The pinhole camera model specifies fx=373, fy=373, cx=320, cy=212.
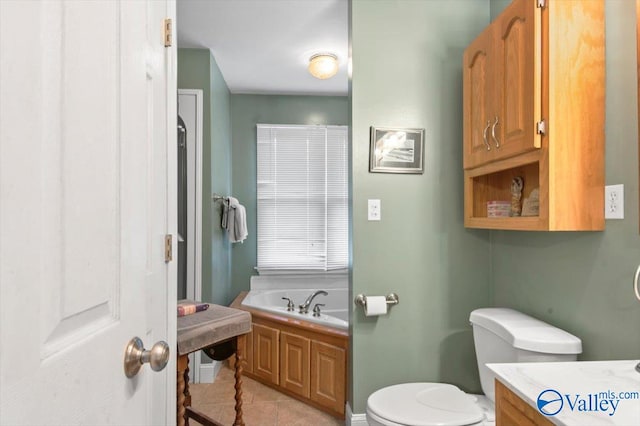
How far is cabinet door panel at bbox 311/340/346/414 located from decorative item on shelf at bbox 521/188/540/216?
4.44 ft

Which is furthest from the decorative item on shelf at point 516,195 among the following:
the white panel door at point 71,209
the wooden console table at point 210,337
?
the white panel door at point 71,209

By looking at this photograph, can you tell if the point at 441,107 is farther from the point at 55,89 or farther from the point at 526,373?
the point at 55,89

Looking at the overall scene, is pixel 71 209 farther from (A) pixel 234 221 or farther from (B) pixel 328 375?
(A) pixel 234 221

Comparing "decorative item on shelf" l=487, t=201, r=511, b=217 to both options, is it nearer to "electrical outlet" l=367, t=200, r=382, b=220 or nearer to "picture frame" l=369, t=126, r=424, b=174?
"picture frame" l=369, t=126, r=424, b=174

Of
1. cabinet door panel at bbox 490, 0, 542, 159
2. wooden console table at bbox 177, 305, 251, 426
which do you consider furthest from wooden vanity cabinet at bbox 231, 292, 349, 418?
cabinet door panel at bbox 490, 0, 542, 159

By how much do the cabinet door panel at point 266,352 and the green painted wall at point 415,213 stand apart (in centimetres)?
84

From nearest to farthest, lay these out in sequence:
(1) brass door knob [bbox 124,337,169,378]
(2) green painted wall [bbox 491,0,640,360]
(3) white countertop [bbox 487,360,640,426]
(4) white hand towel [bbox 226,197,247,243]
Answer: (1) brass door knob [bbox 124,337,169,378] → (3) white countertop [bbox 487,360,640,426] → (2) green painted wall [bbox 491,0,640,360] → (4) white hand towel [bbox 226,197,247,243]

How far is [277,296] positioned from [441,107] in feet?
7.89

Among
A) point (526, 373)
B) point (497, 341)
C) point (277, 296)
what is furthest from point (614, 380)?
point (277, 296)

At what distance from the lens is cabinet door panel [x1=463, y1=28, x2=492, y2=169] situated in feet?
5.86

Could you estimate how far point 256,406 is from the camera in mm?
2551

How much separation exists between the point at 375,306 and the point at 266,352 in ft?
4.00

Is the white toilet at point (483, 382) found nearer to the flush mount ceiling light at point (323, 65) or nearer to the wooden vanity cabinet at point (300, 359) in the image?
the wooden vanity cabinet at point (300, 359)

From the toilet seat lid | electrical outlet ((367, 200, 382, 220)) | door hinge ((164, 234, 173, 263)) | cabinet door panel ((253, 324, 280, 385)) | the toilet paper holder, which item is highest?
electrical outlet ((367, 200, 382, 220))
